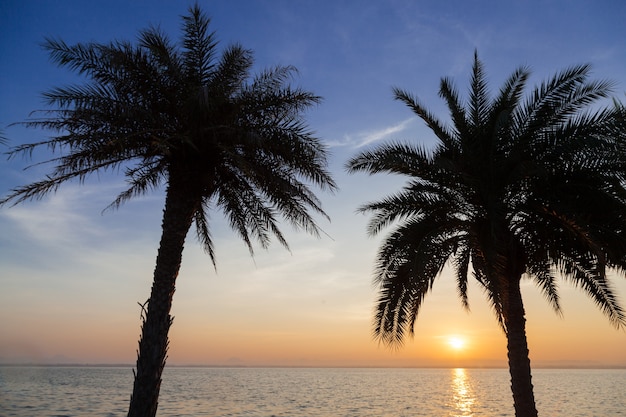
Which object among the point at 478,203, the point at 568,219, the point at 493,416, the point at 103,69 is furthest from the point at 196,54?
the point at 493,416

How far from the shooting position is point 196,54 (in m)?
12.2

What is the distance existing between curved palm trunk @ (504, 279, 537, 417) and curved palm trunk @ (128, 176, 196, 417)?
8155 mm

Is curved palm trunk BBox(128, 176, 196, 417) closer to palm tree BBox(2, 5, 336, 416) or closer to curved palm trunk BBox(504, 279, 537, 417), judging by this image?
palm tree BBox(2, 5, 336, 416)

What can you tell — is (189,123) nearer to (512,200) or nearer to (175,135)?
(175,135)

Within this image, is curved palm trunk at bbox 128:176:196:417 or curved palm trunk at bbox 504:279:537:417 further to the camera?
curved palm trunk at bbox 504:279:537:417

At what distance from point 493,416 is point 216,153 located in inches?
1105

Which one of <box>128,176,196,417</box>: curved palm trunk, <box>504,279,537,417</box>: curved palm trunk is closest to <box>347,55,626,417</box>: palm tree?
<box>504,279,537,417</box>: curved palm trunk

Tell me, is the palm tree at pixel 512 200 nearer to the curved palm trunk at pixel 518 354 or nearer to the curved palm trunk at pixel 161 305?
the curved palm trunk at pixel 518 354

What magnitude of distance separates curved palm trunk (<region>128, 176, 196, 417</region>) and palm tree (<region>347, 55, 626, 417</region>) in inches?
178

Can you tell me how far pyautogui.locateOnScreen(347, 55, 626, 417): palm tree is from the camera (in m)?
10.8

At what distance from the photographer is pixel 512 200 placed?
12047mm

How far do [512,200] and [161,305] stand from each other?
8797 mm

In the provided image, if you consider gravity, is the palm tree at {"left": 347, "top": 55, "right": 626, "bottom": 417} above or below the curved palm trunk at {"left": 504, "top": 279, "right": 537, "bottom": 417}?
above

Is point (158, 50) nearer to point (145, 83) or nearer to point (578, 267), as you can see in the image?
point (145, 83)
